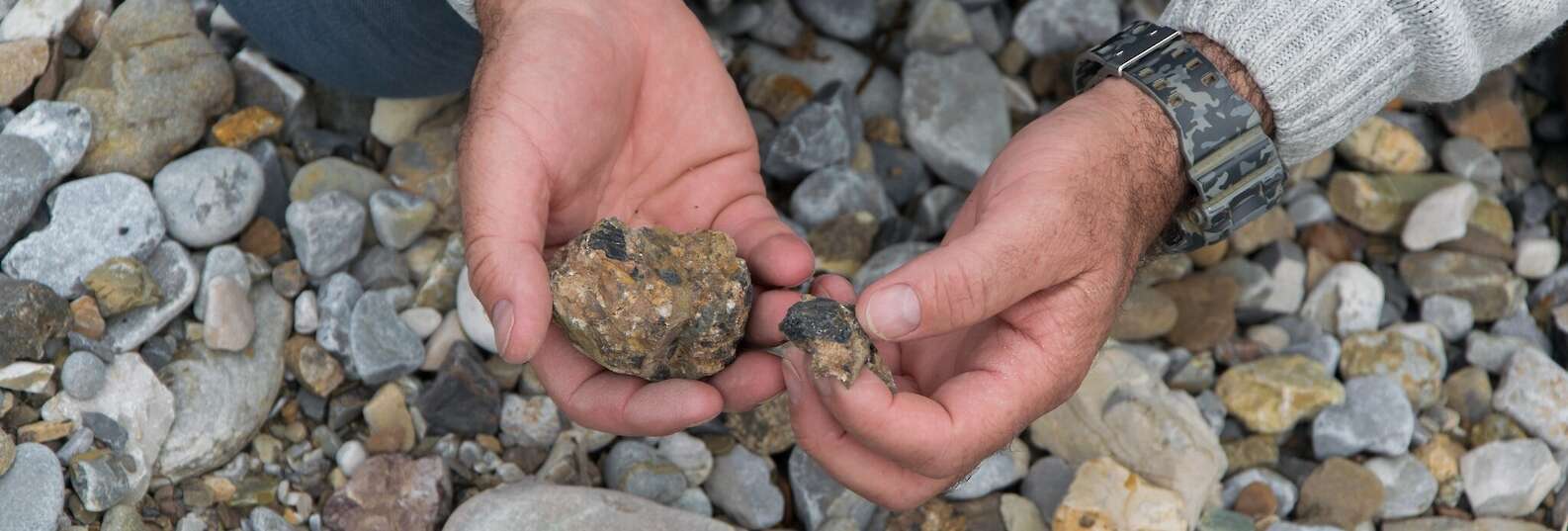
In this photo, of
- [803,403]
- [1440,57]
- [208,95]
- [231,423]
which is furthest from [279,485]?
[1440,57]

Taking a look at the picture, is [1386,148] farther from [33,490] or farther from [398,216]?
[33,490]

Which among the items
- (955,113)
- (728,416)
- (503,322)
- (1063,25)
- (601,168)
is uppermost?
(503,322)

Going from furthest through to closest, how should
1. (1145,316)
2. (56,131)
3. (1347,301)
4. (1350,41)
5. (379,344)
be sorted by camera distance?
(1347,301) < (1145,316) < (379,344) < (56,131) < (1350,41)

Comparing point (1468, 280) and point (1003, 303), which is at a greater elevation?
point (1003, 303)

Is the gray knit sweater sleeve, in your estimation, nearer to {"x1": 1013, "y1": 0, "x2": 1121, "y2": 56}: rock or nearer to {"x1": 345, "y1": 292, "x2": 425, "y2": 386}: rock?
{"x1": 1013, "y1": 0, "x2": 1121, "y2": 56}: rock

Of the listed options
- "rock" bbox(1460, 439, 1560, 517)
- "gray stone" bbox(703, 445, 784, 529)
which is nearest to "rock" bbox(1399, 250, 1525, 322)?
"rock" bbox(1460, 439, 1560, 517)

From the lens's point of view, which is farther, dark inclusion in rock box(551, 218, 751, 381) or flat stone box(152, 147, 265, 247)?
flat stone box(152, 147, 265, 247)

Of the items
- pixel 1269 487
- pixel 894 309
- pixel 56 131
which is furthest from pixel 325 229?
pixel 1269 487

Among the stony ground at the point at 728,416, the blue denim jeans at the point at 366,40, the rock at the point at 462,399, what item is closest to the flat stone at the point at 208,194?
the stony ground at the point at 728,416
